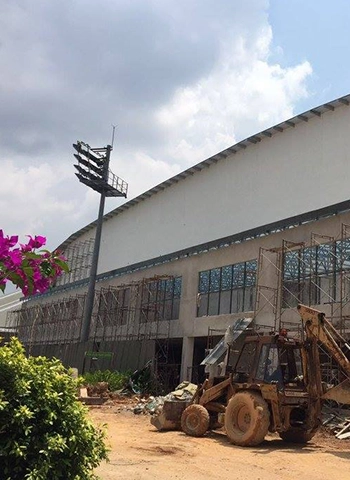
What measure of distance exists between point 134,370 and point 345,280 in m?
16.3

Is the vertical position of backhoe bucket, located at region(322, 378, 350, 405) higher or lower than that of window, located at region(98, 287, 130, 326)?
lower

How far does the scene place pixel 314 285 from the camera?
24.6 metres

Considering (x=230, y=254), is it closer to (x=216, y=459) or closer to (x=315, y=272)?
(x=315, y=272)

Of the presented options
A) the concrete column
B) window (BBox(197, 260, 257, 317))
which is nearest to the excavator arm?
window (BBox(197, 260, 257, 317))

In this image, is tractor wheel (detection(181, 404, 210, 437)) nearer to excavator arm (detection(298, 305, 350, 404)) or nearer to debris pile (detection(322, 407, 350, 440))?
excavator arm (detection(298, 305, 350, 404))

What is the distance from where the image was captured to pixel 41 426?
528 centimetres

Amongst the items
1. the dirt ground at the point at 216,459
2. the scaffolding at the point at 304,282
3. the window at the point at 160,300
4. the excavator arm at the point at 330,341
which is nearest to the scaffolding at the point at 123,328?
the window at the point at 160,300

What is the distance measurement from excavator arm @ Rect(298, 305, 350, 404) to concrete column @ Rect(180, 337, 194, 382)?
1817 cm

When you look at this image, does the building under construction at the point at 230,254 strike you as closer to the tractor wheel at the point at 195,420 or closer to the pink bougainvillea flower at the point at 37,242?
the tractor wheel at the point at 195,420

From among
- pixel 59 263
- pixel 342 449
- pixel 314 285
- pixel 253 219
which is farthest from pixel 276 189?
pixel 59 263

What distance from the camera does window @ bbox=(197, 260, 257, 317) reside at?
29031 mm

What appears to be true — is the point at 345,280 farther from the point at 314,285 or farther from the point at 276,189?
the point at 276,189

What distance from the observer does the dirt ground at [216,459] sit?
10.1m

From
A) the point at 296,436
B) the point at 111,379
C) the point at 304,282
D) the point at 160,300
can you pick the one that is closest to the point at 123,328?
the point at 160,300
